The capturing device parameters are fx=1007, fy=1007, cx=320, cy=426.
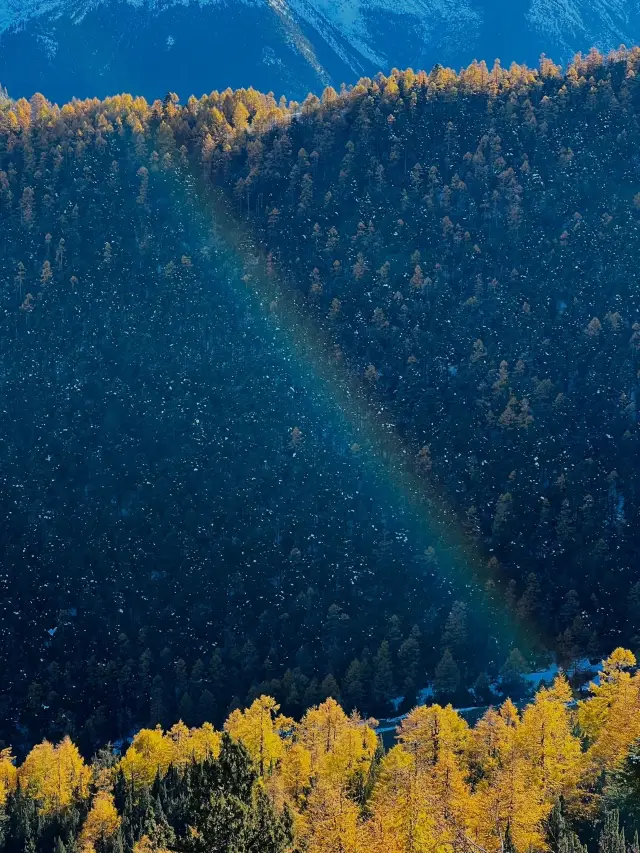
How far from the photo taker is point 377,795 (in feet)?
277

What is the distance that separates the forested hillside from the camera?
55.5 metres

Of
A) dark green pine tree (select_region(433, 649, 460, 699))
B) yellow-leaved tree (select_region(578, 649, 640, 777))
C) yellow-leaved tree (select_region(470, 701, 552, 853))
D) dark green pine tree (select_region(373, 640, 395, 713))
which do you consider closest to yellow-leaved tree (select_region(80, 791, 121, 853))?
yellow-leaved tree (select_region(470, 701, 552, 853))

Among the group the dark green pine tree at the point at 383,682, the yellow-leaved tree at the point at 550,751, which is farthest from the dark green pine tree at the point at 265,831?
the dark green pine tree at the point at 383,682

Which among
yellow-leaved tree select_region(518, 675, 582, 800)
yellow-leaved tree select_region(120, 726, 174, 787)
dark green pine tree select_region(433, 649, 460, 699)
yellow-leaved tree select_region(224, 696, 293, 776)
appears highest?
dark green pine tree select_region(433, 649, 460, 699)

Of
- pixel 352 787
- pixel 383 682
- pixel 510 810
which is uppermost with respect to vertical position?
pixel 383 682

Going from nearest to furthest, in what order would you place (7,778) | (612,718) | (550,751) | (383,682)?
(550,751) → (612,718) → (7,778) → (383,682)

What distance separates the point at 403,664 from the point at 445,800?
3899 inches

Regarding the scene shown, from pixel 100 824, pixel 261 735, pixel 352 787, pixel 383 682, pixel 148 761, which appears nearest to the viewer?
pixel 352 787

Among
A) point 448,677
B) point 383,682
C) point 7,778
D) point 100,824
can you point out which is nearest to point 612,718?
point 100,824

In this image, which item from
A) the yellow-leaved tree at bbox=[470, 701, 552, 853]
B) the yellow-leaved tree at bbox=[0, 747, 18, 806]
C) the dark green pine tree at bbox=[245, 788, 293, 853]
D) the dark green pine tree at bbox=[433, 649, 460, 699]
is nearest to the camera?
the dark green pine tree at bbox=[245, 788, 293, 853]

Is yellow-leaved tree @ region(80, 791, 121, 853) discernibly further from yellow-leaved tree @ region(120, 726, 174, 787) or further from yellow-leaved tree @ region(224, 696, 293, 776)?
yellow-leaved tree @ region(224, 696, 293, 776)

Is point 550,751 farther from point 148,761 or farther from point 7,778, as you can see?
point 7,778

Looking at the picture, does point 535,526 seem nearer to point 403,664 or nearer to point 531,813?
point 403,664

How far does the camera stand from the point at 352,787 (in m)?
90.9
